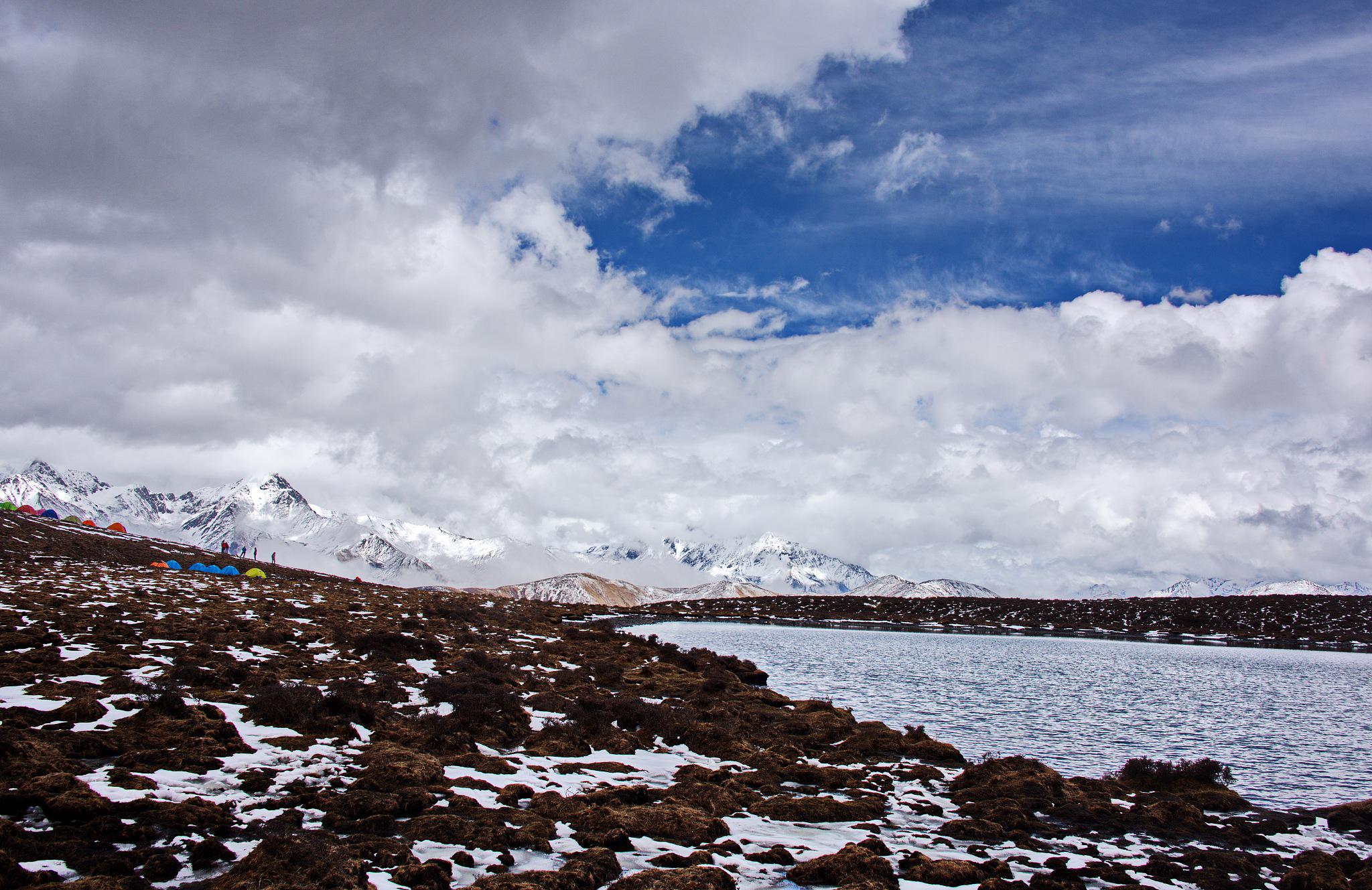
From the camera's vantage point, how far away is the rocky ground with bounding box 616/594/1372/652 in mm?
113000

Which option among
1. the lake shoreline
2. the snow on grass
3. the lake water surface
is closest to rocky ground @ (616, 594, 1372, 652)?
the lake shoreline

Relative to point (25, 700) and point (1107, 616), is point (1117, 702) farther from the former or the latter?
point (1107, 616)

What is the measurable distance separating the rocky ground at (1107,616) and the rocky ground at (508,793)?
70.6 metres

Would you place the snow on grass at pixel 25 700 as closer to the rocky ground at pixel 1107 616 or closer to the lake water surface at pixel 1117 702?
the lake water surface at pixel 1117 702

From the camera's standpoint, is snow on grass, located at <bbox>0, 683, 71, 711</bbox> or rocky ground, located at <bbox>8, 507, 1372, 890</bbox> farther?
snow on grass, located at <bbox>0, 683, 71, 711</bbox>

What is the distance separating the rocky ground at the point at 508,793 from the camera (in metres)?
12.5

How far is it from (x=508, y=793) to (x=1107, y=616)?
485 feet

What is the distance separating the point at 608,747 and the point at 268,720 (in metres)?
9.29

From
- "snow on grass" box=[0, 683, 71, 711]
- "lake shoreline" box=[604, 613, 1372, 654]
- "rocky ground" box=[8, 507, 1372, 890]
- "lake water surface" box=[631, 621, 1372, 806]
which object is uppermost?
"snow on grass" box=[0, 683, 71, 711]

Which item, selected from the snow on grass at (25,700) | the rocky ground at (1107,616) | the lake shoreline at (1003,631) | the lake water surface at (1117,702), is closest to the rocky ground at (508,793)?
the snow on grass at (25,700)

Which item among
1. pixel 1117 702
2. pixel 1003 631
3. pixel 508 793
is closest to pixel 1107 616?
pixel 1003 631

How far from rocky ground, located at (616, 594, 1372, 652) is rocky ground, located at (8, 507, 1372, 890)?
70.6m

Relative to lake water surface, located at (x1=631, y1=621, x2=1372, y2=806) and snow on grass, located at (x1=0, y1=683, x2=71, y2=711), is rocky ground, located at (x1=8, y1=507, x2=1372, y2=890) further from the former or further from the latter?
lake water surface, located at (x1=631, y1=621, x2=1372, y2=806)

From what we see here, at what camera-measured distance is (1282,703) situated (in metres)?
42.7
